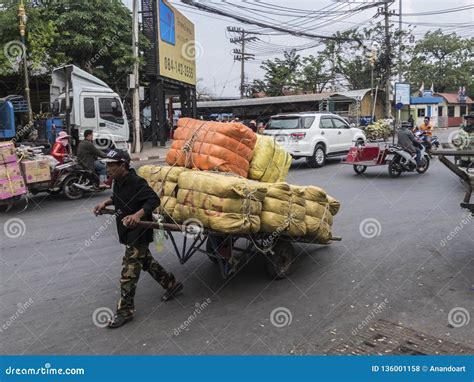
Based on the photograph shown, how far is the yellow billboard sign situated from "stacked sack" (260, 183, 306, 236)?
16801mm

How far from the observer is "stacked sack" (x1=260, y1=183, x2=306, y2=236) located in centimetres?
426

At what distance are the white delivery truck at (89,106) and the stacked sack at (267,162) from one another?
31.1 ft

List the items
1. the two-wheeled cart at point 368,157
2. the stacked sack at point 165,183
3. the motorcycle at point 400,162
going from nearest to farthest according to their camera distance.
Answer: the stacked sack at point 165,183 → the motorcycle at point 400,162 → the two-wheeled cart at point 368,157

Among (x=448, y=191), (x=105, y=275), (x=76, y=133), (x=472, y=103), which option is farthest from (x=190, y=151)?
(x=472, y=103)

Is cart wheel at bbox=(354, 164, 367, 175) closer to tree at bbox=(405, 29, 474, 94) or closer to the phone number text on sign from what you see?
the phone number text on sign

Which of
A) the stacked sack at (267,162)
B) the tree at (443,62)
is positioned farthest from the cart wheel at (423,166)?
the tree at (443,62)

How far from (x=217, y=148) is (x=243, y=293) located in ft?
4.79

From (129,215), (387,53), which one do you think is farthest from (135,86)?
(387,53)

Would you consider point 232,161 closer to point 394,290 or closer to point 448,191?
point 394,290

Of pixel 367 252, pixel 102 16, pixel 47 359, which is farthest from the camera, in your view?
pixel 102 16

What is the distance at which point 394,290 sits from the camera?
4461 millimetres

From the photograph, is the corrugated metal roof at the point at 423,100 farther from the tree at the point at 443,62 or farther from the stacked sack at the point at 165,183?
the stacked sack at the point at 165,183

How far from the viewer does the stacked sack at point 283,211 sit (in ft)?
14.0

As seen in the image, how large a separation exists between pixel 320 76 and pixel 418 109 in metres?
9.97
